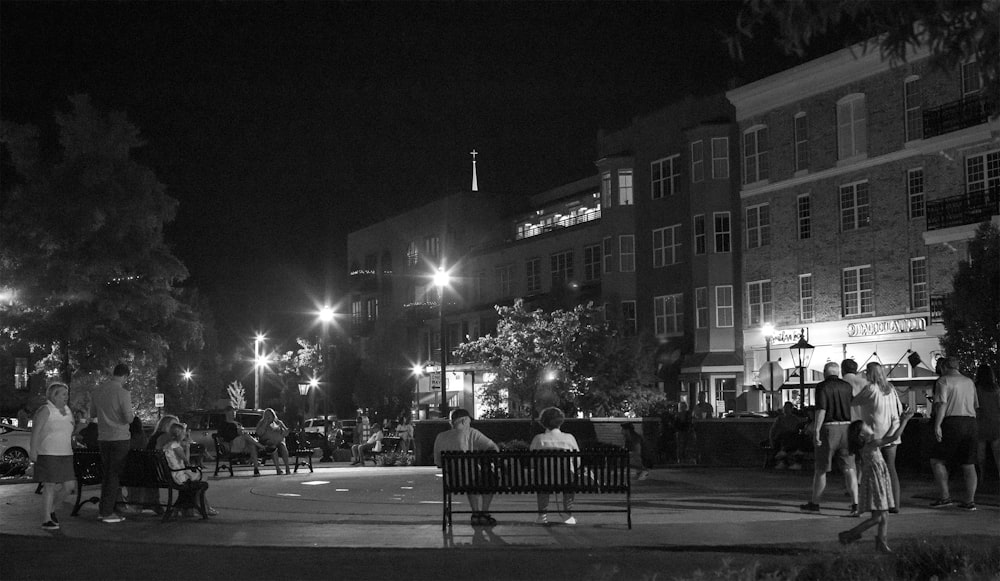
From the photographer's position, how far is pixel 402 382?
7388 cm

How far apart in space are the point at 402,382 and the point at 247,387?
35594 millimetres

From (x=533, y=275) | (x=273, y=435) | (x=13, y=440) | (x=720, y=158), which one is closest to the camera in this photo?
(x=273, y=435)

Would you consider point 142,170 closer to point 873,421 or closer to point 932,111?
point 932,111

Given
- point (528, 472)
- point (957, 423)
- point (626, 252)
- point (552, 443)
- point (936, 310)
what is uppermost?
point (626, 252)

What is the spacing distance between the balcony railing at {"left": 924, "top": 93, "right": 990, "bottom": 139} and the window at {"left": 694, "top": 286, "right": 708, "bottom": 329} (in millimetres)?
12503

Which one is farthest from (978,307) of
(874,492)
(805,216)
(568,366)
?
(874,492)

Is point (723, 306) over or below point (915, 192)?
below

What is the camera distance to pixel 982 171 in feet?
127

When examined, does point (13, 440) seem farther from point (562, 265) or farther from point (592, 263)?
point (562, 265)

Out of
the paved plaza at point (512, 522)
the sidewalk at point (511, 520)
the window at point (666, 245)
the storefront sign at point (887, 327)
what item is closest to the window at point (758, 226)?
the window at point (666, 245)

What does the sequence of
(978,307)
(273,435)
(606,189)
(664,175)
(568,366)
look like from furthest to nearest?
(606,189) < (664,175) < (568,366) < (978,307) < (273,435)

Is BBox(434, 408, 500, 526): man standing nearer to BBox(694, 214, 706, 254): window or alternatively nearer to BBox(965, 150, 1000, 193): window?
BBox(965, 150, 1000, 193): window

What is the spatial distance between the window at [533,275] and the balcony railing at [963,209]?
27.3 meters

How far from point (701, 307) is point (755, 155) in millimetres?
6496
